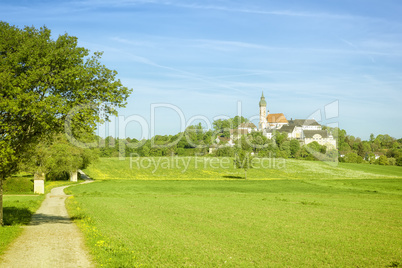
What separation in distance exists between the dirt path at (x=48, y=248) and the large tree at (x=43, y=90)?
3809 mm

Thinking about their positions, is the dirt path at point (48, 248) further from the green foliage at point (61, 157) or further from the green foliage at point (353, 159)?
the green foliage at point (353, 159)

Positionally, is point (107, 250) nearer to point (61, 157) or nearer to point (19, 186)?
point (19, 186)

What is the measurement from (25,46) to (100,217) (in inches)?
459

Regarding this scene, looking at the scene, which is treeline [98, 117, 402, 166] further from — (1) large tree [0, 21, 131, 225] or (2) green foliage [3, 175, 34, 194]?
(1) large tree [0, 21, 131, 225]

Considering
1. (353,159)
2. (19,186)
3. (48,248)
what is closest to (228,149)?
(353,159)

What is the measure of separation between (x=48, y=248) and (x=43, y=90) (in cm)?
829

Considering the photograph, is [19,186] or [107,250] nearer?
[107,250]

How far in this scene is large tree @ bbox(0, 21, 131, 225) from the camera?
61.2ft

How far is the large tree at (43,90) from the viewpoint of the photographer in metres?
18.7

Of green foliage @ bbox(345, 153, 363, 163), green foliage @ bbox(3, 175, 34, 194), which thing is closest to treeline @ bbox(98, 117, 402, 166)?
green foliage @ bbox(345, 153, 363, 163)

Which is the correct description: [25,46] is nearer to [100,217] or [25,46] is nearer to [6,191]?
[100,217]

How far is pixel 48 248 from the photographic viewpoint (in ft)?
51.0

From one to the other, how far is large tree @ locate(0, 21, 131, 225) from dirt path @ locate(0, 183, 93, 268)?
3.81 metres

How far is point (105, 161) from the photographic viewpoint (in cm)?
11125
